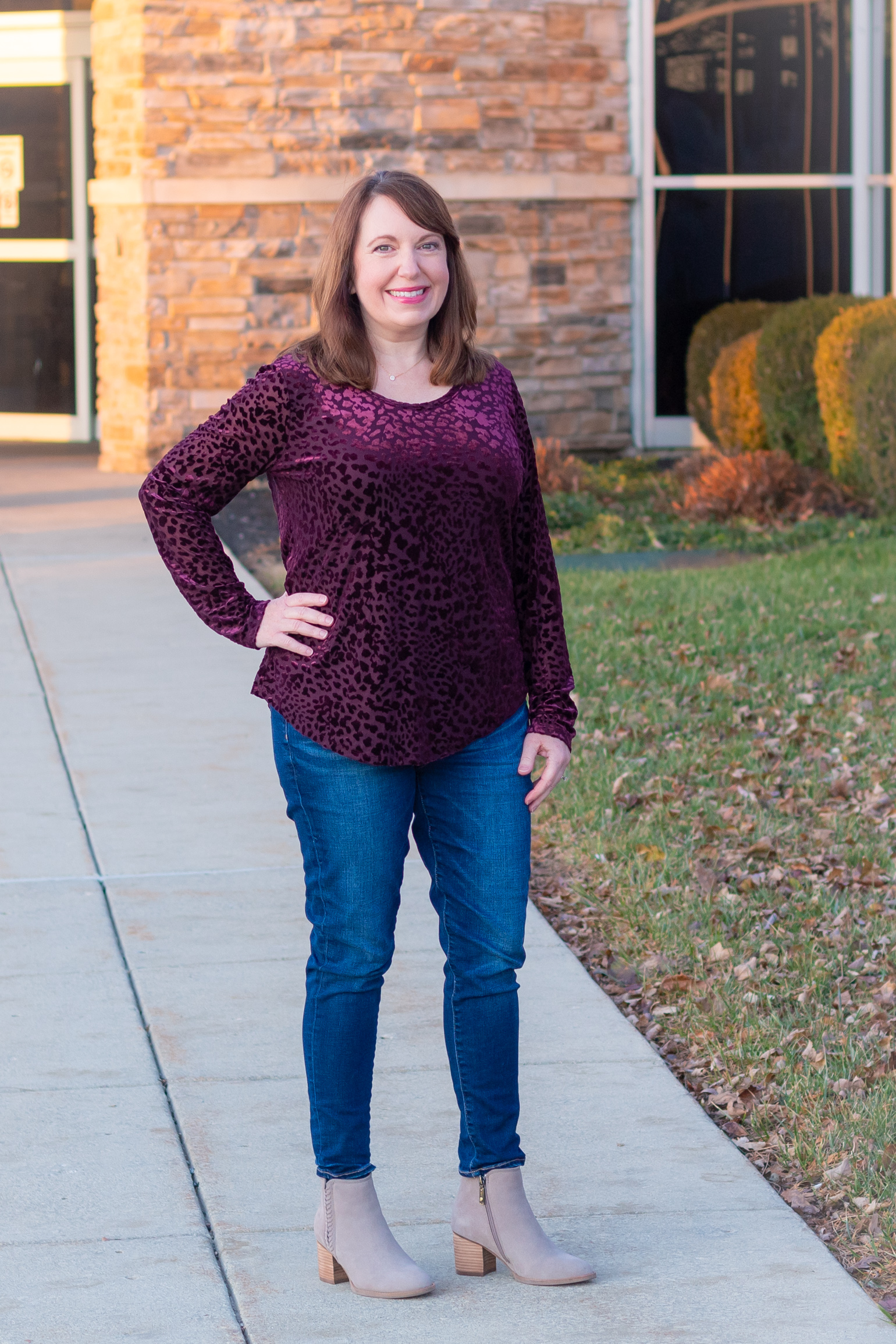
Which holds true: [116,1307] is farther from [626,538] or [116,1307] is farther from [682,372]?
[682,372]

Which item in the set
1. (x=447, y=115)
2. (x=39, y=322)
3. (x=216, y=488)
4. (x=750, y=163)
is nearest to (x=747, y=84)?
(x=750, y=163)

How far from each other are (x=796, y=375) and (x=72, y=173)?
692 centimetres

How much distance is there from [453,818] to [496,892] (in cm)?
14

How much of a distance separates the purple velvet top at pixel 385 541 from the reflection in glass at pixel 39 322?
13.5 m

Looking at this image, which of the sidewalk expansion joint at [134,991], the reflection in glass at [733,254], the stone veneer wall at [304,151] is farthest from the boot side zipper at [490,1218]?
the reflection in glass at [733,254]

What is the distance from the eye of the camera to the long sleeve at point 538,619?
326cm

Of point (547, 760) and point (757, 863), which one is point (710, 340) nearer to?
point (757, 863)

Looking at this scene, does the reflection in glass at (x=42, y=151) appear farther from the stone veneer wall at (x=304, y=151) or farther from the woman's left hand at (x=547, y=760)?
the woman's left hand at (x=547, y=760)

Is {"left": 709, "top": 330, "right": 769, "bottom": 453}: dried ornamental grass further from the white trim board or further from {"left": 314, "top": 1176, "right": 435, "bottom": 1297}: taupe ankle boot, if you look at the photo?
{"left": 314, "top": 1176, "right": 435, "bottom": 1297}: taupe ankle boot

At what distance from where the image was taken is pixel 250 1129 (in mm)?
3908

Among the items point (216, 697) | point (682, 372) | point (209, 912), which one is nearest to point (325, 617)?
point (209, 912)

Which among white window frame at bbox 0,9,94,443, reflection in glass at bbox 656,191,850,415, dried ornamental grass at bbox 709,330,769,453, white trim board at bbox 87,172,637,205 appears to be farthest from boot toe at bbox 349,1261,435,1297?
white window frame at bbox 0,9,94,443

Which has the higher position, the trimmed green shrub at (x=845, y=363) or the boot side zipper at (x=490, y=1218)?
the trimmed green shrub at (x=845, y=363)

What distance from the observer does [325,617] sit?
3.08m
